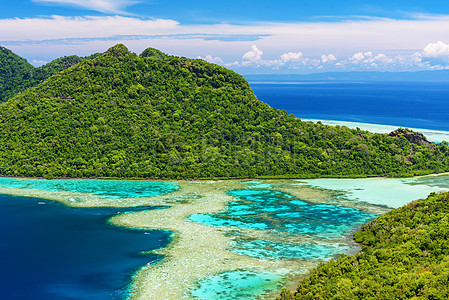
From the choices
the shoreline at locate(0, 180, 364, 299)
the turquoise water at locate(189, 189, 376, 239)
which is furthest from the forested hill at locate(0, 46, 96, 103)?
the turquoise water at locate(189, 189, 376, 239)

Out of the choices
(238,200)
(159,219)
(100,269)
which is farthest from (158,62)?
(100,269)

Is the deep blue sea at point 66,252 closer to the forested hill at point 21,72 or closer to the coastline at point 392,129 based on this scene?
the forested hill at point 21,72

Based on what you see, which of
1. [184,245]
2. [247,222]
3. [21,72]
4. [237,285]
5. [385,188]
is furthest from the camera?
[21,72]

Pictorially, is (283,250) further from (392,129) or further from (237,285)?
(392,129)

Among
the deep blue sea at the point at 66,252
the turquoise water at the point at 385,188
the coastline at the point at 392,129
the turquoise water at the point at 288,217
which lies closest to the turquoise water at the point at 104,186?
the deep blue sea at the point at 66,252

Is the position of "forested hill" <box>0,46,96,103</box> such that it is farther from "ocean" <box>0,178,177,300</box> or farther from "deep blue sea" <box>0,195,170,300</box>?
"deep blue sea" <box>0,195,170,300</box>

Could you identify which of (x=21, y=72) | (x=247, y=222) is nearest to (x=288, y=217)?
(x=247, y=222)
